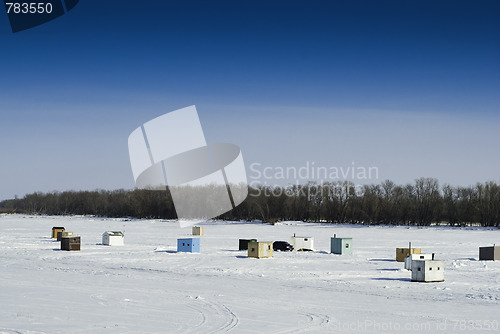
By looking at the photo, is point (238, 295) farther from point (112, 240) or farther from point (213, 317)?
point (112, 240)

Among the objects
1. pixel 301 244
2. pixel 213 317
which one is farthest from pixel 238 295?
pixel 301 244

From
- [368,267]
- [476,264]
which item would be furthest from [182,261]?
[476,264]

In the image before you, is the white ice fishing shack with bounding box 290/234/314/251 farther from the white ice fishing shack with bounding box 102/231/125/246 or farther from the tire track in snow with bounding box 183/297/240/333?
the tire track in snow with bounding box 183/297/240/333

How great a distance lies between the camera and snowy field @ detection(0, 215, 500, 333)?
49.7 ft

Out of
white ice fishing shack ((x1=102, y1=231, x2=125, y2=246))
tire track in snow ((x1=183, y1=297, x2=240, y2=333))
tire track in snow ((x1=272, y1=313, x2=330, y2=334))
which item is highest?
white ice fishing shack ((x1=102, y1=231, x2=125, y2=246))

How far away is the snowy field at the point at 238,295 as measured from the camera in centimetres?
1516

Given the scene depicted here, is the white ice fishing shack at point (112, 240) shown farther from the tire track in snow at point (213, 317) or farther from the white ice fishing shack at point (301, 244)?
the tire track in snow at point (213, 317)

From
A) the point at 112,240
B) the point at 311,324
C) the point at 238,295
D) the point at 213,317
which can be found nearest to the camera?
the point at 311,324

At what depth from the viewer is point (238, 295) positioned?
20.5 meters

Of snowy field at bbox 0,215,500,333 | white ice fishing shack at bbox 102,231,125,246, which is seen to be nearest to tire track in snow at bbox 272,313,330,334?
snowy field at bbox 0,215,500,333

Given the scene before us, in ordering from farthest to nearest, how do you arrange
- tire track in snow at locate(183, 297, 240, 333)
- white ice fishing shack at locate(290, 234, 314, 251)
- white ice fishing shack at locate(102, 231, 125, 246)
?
1. white ice fishing shack at locate(102, 231, 125, 246)
2. white ice fishing shack at locate(290, 234, 314, 251)
3. tire track in snow at locate(183, 297, 240, 333)

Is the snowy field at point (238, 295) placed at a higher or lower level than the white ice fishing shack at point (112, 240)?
lower

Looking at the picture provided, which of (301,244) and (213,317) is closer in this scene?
(213,317)

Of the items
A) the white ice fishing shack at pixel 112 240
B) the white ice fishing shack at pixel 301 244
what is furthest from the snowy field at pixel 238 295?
the white ice fishing shack at pixel 112 240
